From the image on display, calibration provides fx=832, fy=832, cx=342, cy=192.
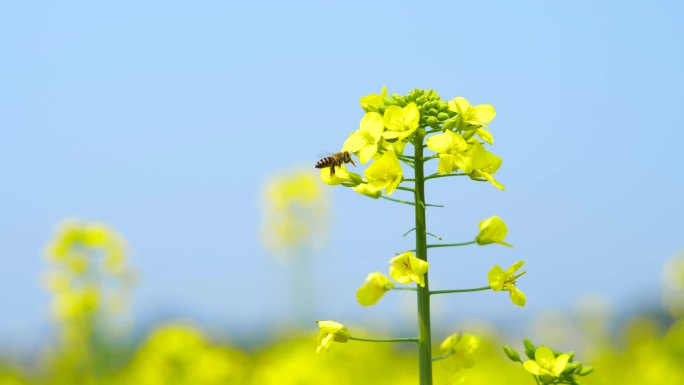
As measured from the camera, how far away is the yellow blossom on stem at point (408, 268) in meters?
2.68

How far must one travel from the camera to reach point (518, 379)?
10.1 m

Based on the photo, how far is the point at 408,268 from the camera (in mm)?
2789

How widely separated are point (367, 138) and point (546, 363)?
3.29 feet

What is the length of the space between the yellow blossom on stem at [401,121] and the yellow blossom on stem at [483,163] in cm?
23

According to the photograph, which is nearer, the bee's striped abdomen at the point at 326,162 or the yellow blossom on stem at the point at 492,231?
the yellow blossom on stem at the point at 492,231

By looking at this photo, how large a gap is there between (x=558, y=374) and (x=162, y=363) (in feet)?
18.0

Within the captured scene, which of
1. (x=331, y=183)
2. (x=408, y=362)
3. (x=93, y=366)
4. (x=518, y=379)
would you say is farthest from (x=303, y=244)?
(x=331, y=183)

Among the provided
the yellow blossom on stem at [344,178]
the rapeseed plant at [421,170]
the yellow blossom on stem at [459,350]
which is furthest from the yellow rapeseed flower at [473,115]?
the yellow blossom on stem at [459,350]

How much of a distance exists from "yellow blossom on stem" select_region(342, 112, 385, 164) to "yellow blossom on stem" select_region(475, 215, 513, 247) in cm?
47

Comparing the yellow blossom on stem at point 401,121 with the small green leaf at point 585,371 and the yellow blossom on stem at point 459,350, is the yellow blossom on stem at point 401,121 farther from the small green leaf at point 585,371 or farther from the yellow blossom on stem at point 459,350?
the small green leaf at point 585,371

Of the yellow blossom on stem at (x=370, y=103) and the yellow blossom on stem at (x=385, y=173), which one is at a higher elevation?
the yellow blossom on stem at (x=370, y=103)

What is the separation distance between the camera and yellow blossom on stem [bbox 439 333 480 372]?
3045 millimetres

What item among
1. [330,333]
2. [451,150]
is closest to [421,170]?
[451,150]

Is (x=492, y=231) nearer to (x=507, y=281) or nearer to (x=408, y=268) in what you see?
(x=507, y=281)
